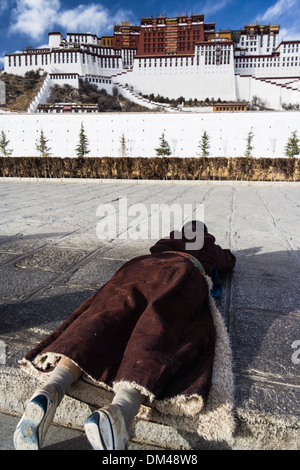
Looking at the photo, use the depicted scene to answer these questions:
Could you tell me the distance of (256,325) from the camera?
1.50 meters

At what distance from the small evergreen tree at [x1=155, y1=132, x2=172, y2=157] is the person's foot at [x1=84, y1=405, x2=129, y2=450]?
83.1 ft

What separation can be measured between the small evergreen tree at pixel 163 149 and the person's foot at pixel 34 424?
25297 millimetres

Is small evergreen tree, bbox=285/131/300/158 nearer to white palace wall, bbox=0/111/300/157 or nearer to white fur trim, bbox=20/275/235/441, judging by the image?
white palace wall, bbox=0/111/300/157

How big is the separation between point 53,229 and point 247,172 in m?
9.08

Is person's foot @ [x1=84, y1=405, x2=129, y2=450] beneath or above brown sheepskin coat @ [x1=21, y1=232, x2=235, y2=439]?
beneath

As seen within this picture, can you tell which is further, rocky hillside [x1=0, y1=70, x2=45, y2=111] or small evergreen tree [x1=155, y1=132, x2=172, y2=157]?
rocky hillside [x1=0, y1=70, x2=45, y2=111]

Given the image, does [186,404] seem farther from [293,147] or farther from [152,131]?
[152,131]

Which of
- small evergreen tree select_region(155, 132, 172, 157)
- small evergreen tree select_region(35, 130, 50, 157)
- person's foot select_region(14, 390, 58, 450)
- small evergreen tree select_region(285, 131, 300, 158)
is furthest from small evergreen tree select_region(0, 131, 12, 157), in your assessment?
person's foot select_region(14, 390, 58, 450)

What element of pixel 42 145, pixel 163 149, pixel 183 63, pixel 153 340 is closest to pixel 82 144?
pixel 42 145

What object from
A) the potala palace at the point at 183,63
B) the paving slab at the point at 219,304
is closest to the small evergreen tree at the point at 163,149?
the potala palace at the point at 183,63

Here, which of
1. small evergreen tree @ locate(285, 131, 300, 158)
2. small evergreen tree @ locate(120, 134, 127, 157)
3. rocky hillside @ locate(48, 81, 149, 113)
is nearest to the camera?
small evergreen tree @ locate(285, 131, 300, 158)

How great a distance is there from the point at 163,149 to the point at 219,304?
83.0 ft

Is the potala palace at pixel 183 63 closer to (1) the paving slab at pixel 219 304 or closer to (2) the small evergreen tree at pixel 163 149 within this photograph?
(2) the small evergreen tree at pixel 163 149

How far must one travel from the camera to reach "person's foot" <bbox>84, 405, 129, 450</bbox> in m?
0.85
